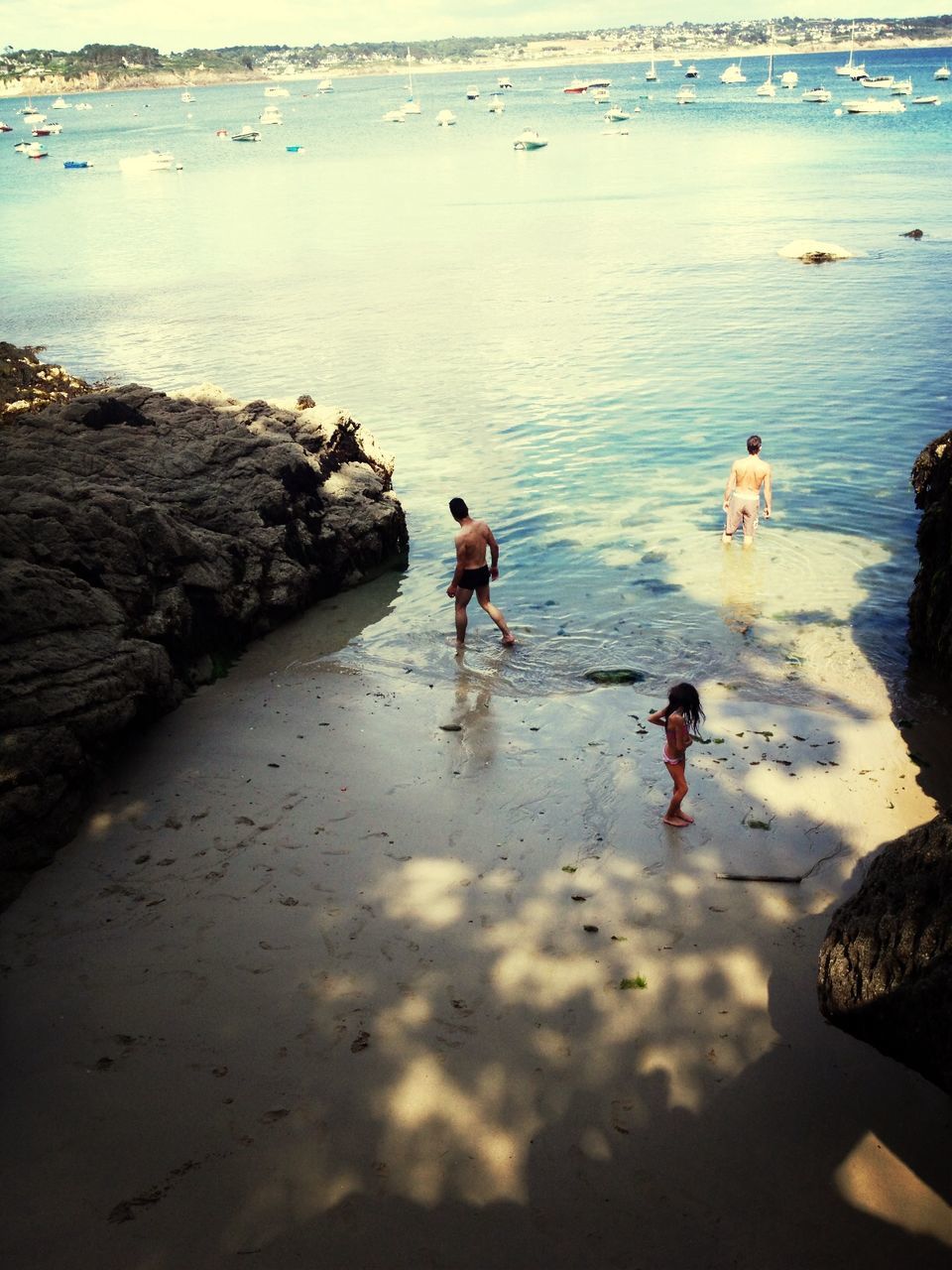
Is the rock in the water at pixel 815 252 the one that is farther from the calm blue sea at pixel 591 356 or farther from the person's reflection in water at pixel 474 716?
the person's reflection in water at pixel 474 716

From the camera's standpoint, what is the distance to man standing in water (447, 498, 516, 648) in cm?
1098

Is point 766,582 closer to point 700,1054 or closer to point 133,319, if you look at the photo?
point 700,1054

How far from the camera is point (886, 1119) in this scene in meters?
4.80

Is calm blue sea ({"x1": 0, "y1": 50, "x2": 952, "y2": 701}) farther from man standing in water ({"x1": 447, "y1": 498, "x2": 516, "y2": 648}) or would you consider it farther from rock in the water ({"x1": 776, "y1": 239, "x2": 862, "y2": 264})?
rock in the water ({"x1": 776, "y1": 239, "x2": 862, "y2": 264})

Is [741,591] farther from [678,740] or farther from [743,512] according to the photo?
[678,740]

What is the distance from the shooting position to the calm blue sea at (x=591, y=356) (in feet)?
39.1

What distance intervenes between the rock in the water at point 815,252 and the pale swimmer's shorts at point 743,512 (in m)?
23.3

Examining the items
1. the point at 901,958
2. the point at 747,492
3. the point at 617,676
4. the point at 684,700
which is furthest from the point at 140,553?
the point at 747,492

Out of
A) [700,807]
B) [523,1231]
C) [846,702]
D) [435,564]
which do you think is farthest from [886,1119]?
[435,564]

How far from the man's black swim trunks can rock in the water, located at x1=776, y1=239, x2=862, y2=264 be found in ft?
89.6

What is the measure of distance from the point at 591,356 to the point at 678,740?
18568 mm

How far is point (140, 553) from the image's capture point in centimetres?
970

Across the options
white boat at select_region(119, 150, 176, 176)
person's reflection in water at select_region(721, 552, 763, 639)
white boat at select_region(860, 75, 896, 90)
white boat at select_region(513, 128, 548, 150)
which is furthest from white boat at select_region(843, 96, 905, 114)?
person's reflection in water at select_region(721, 552, 763, 639)

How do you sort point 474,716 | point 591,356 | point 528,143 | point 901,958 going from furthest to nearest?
point 528,143, point 591,356, point 474,716, point 901,958
